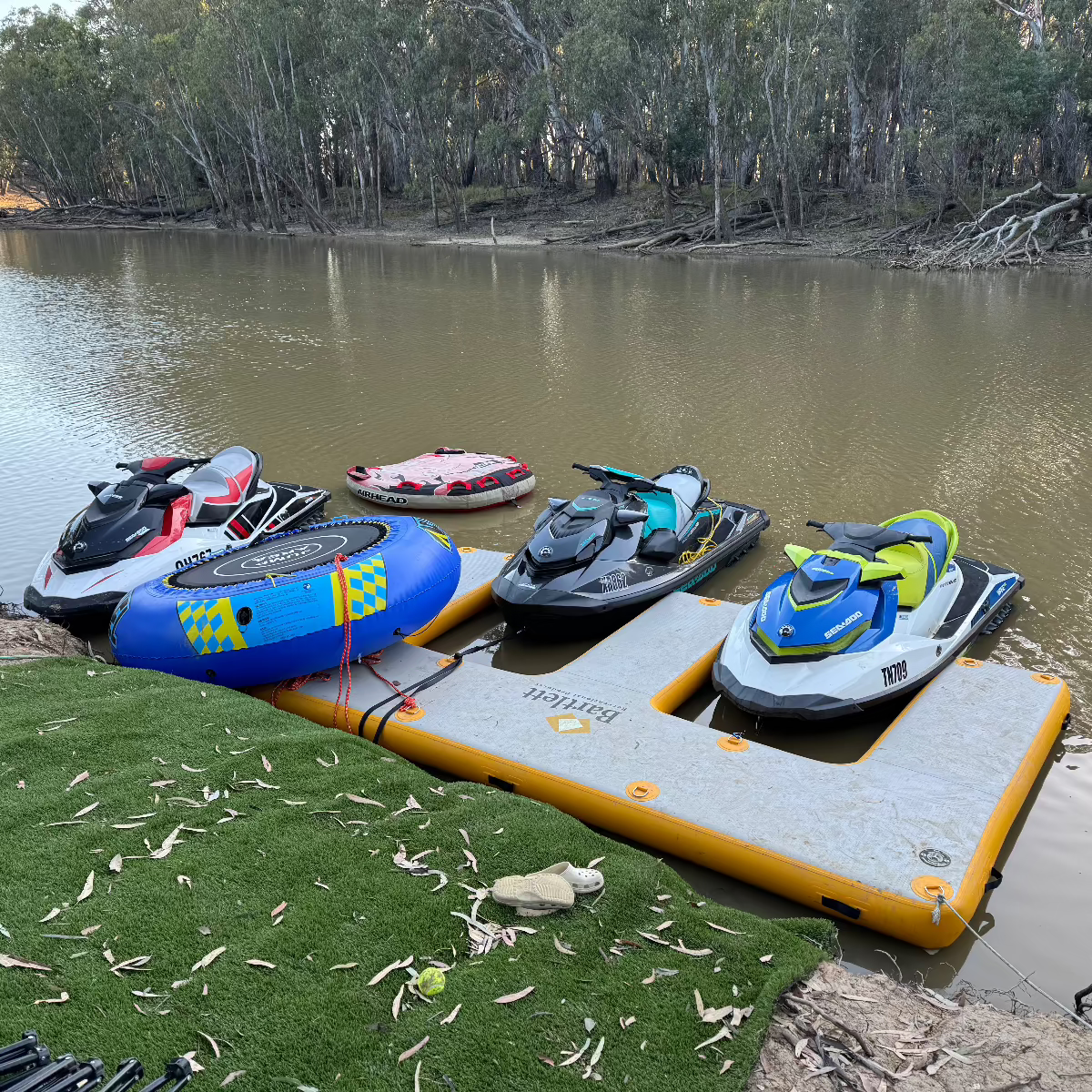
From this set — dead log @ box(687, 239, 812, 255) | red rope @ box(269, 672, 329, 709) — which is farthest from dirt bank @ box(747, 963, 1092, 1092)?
dead log @ box(687, 239, 812, 255)

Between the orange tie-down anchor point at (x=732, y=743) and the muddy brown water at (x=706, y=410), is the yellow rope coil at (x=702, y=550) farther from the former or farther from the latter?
the orange tie-down anchor point at (x=732, y=743)

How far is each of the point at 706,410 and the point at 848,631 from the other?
6669 millimetres

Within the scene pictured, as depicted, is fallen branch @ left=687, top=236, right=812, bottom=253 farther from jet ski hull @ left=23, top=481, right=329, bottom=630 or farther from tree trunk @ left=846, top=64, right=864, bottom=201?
jet ski hull @ left=23, top=481, right=329, bottom=630

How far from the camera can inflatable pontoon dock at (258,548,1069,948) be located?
3914 mm

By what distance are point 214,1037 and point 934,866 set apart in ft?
9.45

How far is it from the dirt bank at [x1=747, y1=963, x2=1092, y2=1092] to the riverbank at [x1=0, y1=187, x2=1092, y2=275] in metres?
23.3

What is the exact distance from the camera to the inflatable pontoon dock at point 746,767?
12.8 feet

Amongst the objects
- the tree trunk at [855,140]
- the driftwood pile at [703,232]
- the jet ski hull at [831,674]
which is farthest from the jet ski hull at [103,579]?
the tree trunk at [855,140]

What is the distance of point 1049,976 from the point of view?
12.3 feet

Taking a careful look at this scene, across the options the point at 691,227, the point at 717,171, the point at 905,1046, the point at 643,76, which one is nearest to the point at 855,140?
the point at 691,227

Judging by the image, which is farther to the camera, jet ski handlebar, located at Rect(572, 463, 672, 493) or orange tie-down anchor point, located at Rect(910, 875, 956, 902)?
jet ski handlebar, located at Rect(572, 463, 672, 493)

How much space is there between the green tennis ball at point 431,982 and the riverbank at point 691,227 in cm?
2412

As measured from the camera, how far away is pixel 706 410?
11477mm

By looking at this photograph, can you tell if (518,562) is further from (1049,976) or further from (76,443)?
(76,443)
